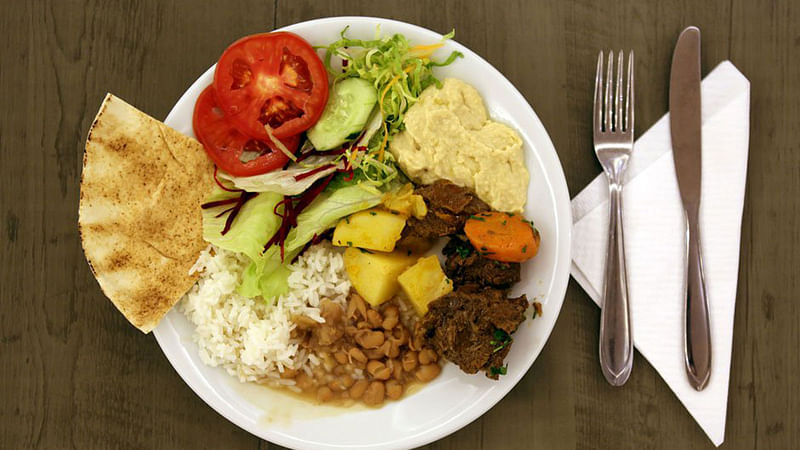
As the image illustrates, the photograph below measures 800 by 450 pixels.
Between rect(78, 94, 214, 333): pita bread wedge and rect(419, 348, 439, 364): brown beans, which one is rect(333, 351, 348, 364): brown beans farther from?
rect(78, 94, 214, 333): pita bread wedge

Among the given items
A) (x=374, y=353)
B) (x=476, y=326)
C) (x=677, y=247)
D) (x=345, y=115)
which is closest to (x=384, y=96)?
(x=345, y=115)

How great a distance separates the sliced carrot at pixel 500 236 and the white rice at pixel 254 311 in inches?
30.3

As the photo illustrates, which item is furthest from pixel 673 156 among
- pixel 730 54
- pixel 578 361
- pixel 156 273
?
pixel 156 273

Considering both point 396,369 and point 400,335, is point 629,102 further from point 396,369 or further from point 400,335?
point 396,369

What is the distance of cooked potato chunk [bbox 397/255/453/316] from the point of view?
3172 mm

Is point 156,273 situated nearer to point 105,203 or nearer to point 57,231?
point 105,203

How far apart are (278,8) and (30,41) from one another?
1468 millimetres

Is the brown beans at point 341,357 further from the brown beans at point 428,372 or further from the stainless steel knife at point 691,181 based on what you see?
the stainless steel knife at point 691,181

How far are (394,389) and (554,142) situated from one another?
163 cm

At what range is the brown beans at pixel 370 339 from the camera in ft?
10.8

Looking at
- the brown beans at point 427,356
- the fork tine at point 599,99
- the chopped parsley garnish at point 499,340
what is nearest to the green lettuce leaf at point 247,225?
the brown beans at point 427,356

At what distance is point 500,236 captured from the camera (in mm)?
3018

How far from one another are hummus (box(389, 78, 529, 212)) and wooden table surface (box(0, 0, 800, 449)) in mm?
538

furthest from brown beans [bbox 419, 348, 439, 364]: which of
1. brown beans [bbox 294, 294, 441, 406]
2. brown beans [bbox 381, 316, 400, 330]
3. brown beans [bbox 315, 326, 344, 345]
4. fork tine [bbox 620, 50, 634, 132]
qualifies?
fork tine [bbox 620, 50, 634, 132]
